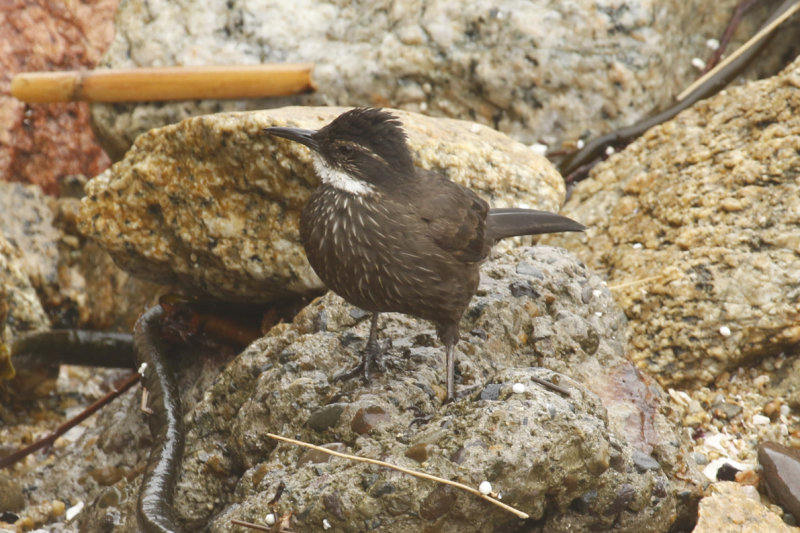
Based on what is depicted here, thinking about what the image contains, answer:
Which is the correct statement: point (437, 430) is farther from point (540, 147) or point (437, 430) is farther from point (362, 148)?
point (540, 147)

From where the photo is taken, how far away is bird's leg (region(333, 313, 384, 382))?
12.2 ft

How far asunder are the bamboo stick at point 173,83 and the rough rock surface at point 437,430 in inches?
80.6

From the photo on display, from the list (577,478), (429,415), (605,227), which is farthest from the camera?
(605,227)

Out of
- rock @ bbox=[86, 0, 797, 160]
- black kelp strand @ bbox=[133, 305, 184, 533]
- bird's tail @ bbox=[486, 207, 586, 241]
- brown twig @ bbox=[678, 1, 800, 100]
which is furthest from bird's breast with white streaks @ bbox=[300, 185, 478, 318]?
brown twig @ bbox=[678, 1, 800, 100]

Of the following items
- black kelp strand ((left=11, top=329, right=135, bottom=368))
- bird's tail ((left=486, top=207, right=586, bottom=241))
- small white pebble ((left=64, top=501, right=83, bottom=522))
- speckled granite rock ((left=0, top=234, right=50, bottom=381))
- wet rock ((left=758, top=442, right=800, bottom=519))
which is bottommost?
small white pebble ((left=64, top=501, right=83, bottom=522))

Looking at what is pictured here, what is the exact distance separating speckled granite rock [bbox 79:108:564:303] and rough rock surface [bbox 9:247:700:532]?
1.85 ft

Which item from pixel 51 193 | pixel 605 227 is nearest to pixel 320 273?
pixel 605 227

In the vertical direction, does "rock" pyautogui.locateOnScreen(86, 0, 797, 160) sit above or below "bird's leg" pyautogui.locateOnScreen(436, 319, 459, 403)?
above

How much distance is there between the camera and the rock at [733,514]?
3391mm

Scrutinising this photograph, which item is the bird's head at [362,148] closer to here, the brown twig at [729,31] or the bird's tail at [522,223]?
the bird's tail at [522,223]

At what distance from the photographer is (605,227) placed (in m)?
5.36

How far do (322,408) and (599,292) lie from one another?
1.58 meters

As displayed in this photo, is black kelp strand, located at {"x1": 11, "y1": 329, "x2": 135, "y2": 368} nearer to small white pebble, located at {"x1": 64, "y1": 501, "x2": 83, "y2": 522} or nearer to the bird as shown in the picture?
small white pebble, located at {"x1": 64, "y1": 501, "x2": 83, "y2": 522}

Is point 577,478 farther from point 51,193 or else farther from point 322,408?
point 51,193
